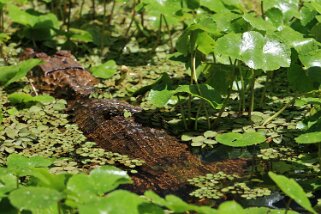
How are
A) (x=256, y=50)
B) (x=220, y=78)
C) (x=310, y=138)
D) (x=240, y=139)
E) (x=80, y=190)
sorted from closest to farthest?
(x=80, y=190)
(x=310, y=138)
(x=240, y=139)
(x=256, y=50)
(x=220, y=78)

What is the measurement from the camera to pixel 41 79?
4.37 m

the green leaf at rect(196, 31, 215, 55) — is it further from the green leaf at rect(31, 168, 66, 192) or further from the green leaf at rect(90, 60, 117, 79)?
the green leaf at rect(31, 168, 66, 192)

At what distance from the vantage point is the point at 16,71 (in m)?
3.99

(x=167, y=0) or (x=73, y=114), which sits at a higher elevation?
(x=167, y=0)

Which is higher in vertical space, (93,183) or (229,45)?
(229,45)

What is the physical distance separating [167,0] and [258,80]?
2.35 ft

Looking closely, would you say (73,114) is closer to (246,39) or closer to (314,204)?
(246,39)

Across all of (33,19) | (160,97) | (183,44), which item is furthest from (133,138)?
(33,19)

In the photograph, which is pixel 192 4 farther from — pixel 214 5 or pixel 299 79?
pixel 299 79

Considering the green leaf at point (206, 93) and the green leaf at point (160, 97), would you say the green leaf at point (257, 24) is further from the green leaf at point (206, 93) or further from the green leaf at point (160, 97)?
the green leaf at point (160, 97)

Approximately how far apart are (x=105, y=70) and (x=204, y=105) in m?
0.89

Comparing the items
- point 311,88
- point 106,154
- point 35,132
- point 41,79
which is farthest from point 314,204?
point 41,79

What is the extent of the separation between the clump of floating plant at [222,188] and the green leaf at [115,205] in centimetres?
80

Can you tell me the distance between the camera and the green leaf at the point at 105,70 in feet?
14.3
